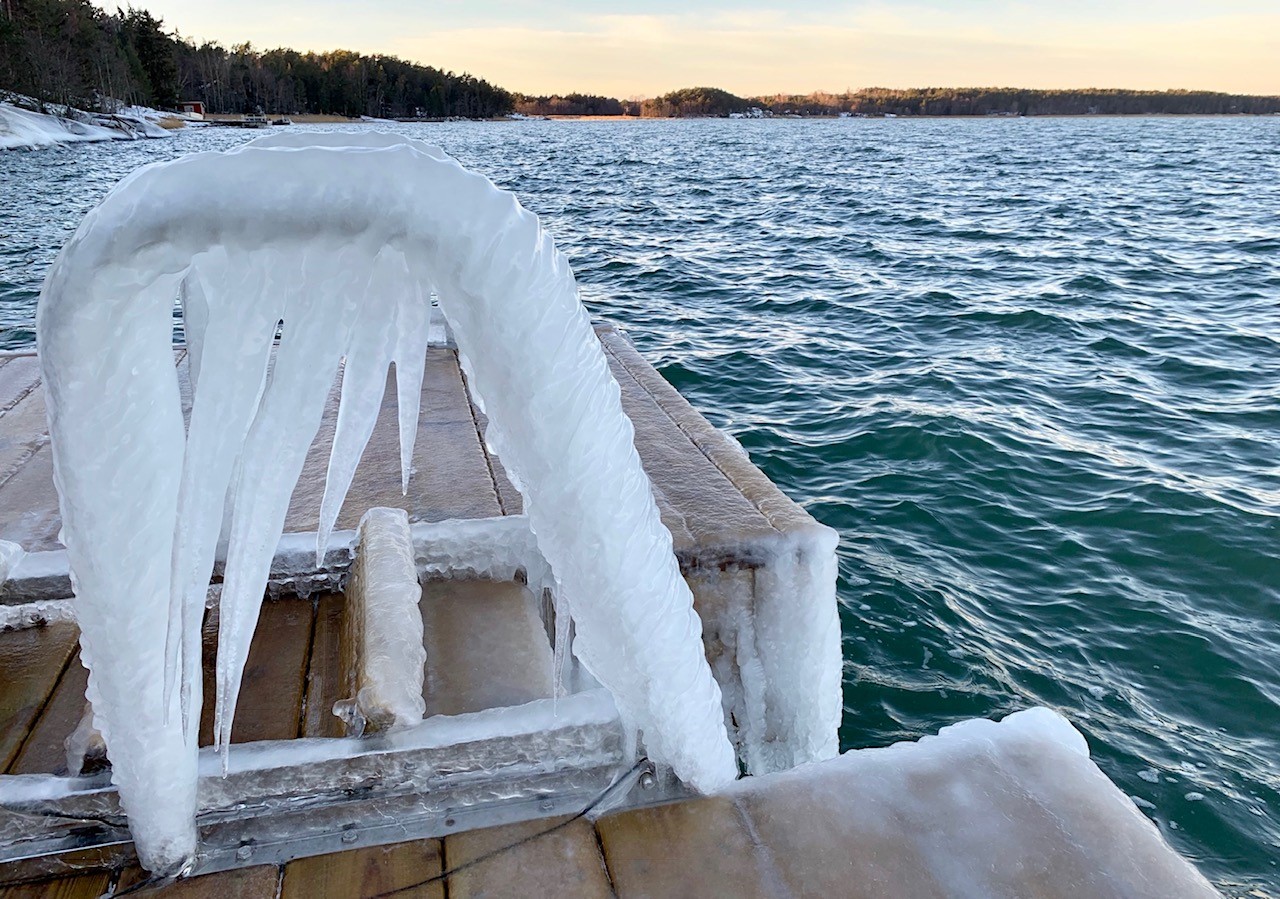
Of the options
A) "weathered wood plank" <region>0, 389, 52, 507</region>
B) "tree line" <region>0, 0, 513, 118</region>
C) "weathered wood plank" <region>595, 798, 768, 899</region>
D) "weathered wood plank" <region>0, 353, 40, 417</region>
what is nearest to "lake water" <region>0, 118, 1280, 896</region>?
"weathered wood plank" <region>595, 798, 768, 899</region>

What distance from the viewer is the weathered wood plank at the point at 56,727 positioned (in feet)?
6.57

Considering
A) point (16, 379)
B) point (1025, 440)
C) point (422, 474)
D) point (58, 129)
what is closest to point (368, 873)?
point (422, 474)

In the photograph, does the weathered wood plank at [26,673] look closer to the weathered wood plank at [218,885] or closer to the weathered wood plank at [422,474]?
the weathered wood plank at [218,885]

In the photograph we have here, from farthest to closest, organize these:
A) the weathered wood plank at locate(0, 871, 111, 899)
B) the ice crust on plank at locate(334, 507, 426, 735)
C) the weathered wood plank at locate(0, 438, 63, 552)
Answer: the weathered wood plank at locate(0, 438, 63, 552), the ice crust on plank at locate(334, 507, 426, 735), the weathered wood plank at locate(0, 871, 111, 899)

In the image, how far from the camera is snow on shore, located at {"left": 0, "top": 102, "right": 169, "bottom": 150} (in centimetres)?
4409

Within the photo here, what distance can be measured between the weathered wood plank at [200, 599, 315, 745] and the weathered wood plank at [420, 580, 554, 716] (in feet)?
1.12

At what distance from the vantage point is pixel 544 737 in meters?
1.97

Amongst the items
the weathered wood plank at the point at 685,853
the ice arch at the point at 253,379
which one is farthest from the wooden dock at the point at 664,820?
the ice arch at the point at 253,379

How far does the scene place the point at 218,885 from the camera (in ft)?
5.69

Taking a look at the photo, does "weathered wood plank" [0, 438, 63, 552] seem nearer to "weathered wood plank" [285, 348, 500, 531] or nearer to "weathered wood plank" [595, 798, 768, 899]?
"weathered wood plank" [285, 348, 500, 531]

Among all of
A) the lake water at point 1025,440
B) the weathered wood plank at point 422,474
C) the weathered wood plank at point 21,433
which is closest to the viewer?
the weathered wood plank at point 422,474

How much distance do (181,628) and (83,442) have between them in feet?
1.15

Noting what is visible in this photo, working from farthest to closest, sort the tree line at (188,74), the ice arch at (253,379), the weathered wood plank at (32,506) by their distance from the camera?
the tree line at (188,74) → the weathered wood plank at (32,506) → the ice arch at (253,379)

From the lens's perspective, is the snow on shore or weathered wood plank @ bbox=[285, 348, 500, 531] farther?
the snow on shore
